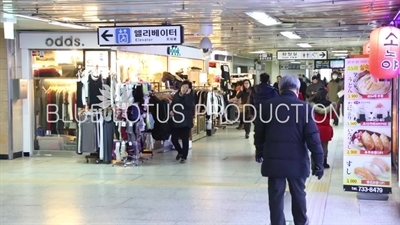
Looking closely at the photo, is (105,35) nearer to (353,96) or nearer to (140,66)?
(353,96)

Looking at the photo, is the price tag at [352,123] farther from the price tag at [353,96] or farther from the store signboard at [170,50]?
the store signboard at [170,50]

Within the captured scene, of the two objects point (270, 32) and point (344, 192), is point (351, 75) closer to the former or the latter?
point (344, 192)

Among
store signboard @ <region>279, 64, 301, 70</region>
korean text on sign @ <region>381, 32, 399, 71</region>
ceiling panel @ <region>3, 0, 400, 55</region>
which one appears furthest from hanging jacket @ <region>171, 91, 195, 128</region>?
store signboard @ <region>279, 64, 301, 70</region>

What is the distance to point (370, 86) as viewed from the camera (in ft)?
22.3

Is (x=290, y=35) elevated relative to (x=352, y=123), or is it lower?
elevated

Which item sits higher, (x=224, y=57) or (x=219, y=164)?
(x=224, y=57)

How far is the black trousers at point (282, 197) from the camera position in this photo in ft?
16.6

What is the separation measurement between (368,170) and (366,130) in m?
0.50

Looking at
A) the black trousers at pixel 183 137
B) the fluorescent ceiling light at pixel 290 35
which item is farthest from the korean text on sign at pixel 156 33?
the fluorescent ceiling light at pixel 290 35

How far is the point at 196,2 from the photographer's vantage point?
7.91 m

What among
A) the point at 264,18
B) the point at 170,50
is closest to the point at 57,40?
the point at 170,50

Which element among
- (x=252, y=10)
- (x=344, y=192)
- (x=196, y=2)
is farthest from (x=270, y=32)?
(x=344, y=192)

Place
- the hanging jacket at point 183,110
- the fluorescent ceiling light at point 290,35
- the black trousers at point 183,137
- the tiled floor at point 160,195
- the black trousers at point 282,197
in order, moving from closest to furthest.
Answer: the black trousers at point 282,197 → the tiled floor at point 160,195 → the hanging jacket at point 183,110 → the black trousers at point 183,137 → the fluorescent ceiling light at point 290,35

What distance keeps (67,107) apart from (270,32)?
16.5 feet
